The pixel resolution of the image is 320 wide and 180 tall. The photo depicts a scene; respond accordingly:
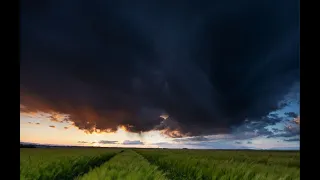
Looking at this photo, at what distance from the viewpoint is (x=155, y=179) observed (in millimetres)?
2406

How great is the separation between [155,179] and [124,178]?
0.25 metres
